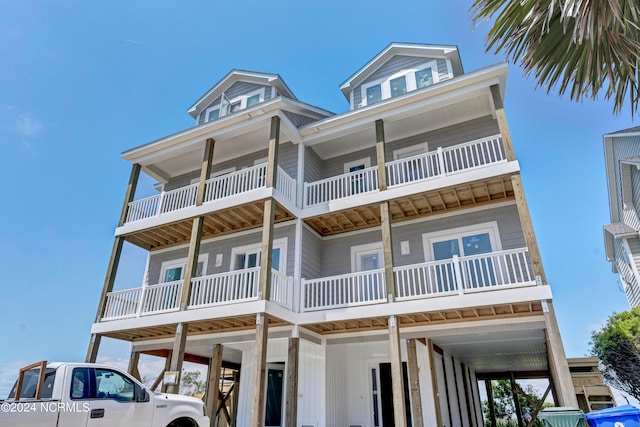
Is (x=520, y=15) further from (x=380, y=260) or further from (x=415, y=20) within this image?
(x=415, y=20)

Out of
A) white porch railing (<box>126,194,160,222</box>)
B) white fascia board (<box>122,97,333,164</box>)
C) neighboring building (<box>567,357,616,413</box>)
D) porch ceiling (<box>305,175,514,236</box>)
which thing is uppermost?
white fascia board (<box>122,97,333,164</box>)

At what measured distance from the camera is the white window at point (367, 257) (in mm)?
12188

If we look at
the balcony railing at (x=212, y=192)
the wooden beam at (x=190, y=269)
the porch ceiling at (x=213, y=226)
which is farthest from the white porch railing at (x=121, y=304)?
the balcony railing at (x=212, y=192)

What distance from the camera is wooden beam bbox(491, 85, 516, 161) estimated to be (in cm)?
969

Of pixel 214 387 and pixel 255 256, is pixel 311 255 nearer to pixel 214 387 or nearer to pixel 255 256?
pixel 255 256

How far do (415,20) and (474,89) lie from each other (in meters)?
4.94

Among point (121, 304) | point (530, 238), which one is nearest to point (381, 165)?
point (530, 238)

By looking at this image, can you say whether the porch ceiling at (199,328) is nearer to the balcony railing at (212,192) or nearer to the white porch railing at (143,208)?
the balcony railing at (212,192)

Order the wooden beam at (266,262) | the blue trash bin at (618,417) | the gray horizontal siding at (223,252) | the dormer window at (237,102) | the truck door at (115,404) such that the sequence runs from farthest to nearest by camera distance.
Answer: the dormer window at (237,102)
the gray horizontal siding at (223,252)
the wooden beam at (266,262)
the blue trash bin at (618,417)
the truck door at (115,404)

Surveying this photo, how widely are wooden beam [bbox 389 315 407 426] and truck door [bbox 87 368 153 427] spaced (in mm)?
5154

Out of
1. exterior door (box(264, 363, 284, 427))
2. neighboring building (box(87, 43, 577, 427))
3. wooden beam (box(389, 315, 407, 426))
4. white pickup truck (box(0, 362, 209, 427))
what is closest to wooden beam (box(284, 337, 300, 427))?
neighboring building (box(87, 43, 577, 427))

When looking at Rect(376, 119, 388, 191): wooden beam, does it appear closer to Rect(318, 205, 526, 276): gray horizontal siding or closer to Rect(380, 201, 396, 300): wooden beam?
Rect(380, 201, 396, 300): wooden beam

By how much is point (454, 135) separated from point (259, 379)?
9454mm

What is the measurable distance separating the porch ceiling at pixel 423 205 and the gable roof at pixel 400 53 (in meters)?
5.19
